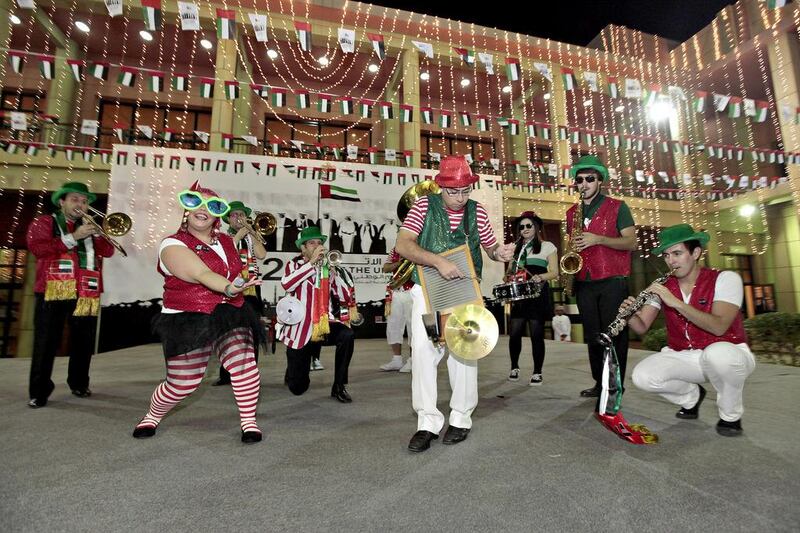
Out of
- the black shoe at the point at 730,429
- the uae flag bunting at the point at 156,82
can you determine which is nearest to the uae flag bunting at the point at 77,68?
the uae flag bunting at the point at 156,82

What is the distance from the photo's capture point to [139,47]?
12.1 meters

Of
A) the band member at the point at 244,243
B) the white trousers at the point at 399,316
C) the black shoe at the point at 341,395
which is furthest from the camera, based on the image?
the white trousers at the point at 399,316

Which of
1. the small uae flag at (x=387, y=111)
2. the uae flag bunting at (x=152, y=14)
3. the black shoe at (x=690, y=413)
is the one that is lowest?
the black shoe at (x=690, y=413)

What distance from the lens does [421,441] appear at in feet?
7.23

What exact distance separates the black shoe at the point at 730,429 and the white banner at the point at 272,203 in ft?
24.5

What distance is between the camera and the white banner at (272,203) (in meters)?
8.45

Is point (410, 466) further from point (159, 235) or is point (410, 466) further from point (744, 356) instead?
point (159, 235)

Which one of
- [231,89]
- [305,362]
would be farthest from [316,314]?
[231,89]

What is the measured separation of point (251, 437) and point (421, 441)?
3.39 ft

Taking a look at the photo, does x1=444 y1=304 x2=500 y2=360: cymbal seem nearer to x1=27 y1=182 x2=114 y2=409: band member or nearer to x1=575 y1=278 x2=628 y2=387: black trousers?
x1=575 y1=278 x2=628 y2=387: black trousers

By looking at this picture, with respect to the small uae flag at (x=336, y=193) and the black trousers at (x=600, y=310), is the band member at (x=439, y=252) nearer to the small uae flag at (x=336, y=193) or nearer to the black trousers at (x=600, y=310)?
the black trousers at (x=600, y=310)

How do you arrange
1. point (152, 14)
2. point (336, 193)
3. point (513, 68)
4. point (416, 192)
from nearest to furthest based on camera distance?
point (416, 192), point (152, 14), point (513, 68), point (336, 193)

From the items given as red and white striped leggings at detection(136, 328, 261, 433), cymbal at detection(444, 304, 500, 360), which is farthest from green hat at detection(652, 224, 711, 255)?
red and white striped leggings at detection(136, 328, 261, 433)

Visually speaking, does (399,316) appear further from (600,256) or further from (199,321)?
(199,321)
